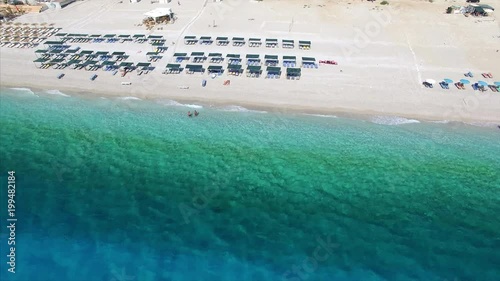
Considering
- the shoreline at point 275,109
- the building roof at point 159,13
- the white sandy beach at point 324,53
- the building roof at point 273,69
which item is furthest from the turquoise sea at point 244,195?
the building roof at point 159,13

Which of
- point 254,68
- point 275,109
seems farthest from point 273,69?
point 275,109

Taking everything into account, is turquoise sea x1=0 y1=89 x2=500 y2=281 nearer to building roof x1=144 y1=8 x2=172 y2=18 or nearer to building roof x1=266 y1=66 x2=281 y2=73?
building roof x1=266 y1=66 x2=281 y2=73

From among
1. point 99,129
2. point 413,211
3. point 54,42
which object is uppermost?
point 54,42

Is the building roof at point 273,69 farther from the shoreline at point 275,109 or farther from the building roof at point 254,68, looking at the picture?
the shoreline at point 275,109

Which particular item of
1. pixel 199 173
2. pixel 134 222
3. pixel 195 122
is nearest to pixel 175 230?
pixel 134 222

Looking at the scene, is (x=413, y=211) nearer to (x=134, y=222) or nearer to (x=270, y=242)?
(x=270, y=242)

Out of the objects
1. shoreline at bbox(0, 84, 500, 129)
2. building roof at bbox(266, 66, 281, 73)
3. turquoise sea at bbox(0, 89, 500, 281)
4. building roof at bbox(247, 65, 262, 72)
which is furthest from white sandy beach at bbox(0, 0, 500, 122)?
turquoise sea at bbox(0, 89, 500, 281)

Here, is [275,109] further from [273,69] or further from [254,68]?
[254,68]

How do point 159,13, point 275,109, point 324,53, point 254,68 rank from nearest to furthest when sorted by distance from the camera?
point 275,109 < point 254,68 < point 324,53 < point 159,13
